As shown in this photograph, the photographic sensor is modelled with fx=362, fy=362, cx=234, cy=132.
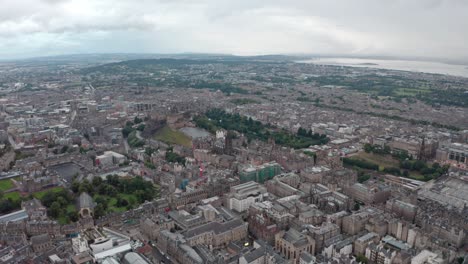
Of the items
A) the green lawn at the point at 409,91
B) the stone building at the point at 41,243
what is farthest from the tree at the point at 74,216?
the green lawn at the point at 409,91

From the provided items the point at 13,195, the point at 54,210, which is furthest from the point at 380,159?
the point at 13,195

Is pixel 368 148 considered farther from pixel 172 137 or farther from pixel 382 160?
pixel 172 137

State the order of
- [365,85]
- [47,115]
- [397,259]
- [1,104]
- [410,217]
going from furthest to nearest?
[365,85], [1,104], [47,115], [410,217], [397,259]

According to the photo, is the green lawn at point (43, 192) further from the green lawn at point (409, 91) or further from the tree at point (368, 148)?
the green lawn at point (409, 91)

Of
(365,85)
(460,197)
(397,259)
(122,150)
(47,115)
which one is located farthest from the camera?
(365,85)

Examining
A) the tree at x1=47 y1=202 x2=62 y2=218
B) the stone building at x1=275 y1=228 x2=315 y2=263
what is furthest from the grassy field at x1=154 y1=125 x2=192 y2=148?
the stone building at x1=275 y1=228 x2=315 y2=263

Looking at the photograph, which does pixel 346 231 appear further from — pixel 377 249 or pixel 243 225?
pixel 243 225

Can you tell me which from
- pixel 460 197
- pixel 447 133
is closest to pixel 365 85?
pixel 447 133
